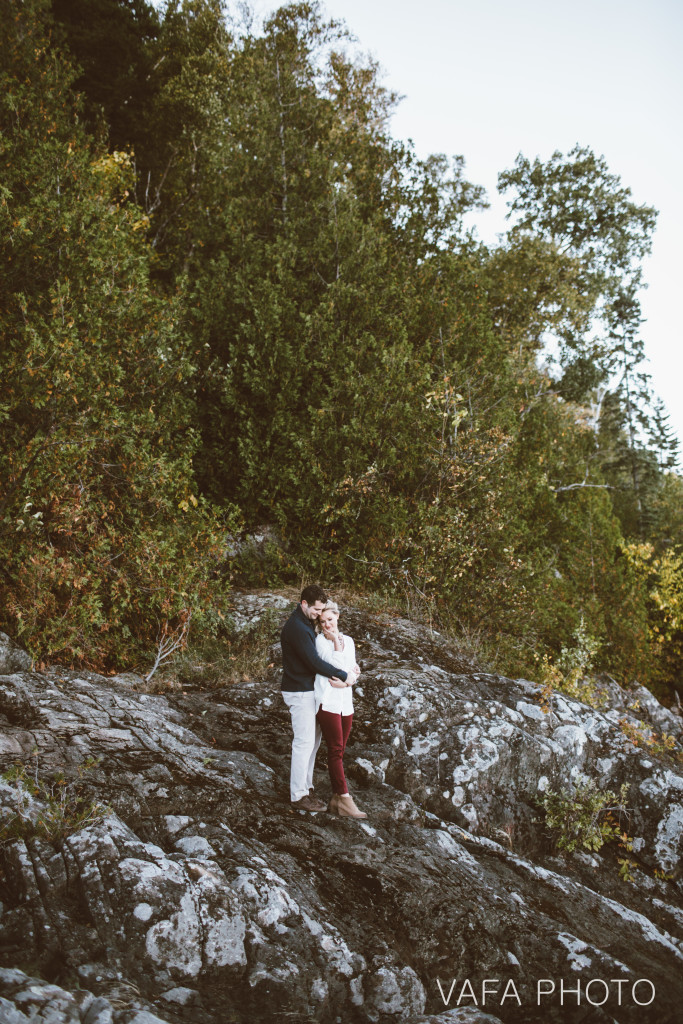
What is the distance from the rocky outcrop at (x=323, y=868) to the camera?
155 inches

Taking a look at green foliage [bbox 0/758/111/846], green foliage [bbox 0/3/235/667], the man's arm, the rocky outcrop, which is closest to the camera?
the rocky outcrop

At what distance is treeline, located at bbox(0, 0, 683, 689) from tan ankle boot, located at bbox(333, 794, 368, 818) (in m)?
3.99

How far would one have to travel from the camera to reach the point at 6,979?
323 cm

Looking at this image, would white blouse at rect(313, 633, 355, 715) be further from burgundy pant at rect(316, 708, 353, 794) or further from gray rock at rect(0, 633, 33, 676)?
gray rock at rect(0, 633, 33, 676)

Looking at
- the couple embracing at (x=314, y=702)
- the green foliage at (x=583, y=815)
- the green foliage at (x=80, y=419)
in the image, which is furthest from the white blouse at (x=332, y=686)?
the green foliage at (x=80, y=419)

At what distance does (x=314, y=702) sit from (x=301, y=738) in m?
0.35

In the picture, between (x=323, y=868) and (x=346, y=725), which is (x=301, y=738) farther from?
(x=323, y=868)

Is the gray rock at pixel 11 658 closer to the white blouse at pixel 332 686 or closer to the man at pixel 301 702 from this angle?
the man at pixel 301 702

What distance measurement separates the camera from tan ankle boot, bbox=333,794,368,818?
5953 mm

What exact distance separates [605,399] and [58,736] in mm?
37435

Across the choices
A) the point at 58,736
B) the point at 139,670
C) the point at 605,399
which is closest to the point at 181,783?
the point at 58,736

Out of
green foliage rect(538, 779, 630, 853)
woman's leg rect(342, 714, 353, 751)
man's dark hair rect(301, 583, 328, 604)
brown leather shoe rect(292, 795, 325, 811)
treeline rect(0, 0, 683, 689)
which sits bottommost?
green foliage rect(538, 779, 630, 853)

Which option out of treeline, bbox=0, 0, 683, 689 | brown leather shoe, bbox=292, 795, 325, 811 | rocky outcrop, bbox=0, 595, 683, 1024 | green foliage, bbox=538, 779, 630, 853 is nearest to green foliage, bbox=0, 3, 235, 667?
treeline, bbox=0, 0, 683, 689

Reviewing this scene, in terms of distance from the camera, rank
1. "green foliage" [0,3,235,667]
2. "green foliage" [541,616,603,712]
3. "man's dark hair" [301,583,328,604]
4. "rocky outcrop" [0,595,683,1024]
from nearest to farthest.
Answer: "rocky outcrop" [0,595,683,1024], "man's dark hair" [301,583,328,604], "green foliage" [0,3,235,667], "green foliage" [541,616,603,712]
